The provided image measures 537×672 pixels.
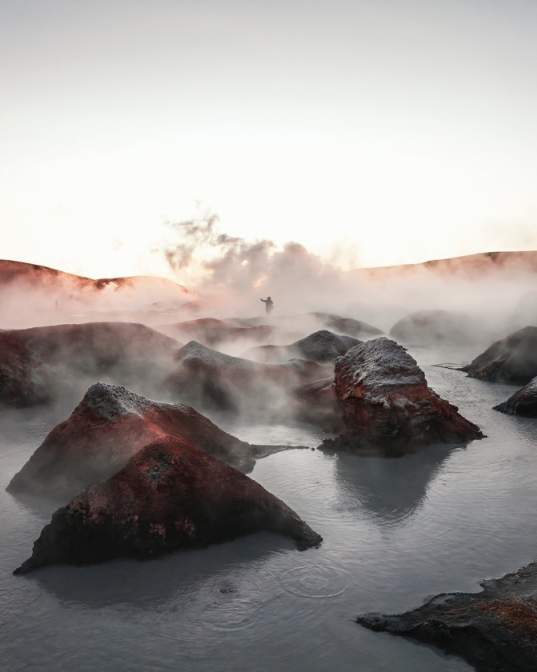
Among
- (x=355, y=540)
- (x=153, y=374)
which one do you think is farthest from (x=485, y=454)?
(x=153, y=374)

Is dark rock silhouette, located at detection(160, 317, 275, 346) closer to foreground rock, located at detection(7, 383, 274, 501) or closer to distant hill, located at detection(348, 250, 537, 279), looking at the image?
foreground rock, located at detection(7, 383, 274, 501)

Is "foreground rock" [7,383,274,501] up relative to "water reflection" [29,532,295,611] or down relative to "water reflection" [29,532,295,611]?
up

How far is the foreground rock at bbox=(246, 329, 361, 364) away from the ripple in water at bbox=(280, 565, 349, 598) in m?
12.5

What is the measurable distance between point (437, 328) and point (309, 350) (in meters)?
16.1

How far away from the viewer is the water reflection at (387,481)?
725cm

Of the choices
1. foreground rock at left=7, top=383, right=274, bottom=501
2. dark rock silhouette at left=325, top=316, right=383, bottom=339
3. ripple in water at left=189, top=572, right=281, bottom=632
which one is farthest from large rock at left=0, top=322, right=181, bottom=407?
dark rock silhouette at left=325, top=316, right=383, bottom=339

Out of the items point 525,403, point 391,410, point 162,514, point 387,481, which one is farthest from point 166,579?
point 525,403

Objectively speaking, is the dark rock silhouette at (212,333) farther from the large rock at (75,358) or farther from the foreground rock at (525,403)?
the foreground rock at (525,403)

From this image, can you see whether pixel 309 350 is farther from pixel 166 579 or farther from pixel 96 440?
pixel 166 579

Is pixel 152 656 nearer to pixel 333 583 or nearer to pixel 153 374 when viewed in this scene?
pixel 333 583

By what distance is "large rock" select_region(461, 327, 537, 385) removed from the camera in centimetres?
1731

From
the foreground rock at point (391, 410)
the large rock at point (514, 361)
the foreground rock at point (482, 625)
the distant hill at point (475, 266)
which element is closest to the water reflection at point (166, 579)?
the foreground rock at point (482, 625)

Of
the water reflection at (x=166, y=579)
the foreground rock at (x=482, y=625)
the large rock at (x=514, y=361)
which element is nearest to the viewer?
the foreground rock at (x=482, y=625)

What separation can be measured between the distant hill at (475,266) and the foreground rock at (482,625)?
237ft
